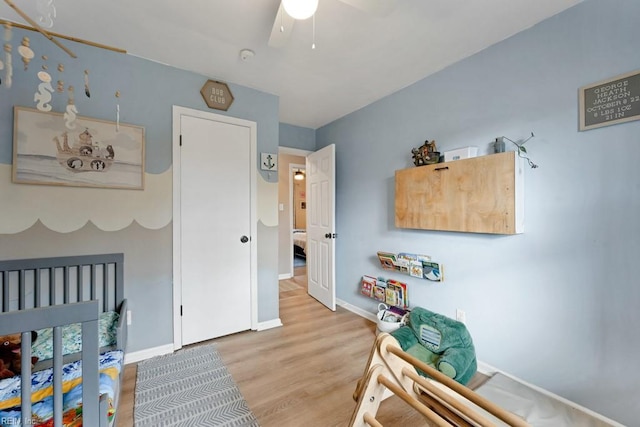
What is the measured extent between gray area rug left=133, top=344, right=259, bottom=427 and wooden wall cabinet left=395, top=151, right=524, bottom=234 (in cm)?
191

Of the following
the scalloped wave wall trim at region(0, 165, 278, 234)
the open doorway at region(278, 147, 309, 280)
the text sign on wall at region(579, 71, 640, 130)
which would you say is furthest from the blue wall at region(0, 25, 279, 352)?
the text sign on wall at region(579, 71, 640, 130)

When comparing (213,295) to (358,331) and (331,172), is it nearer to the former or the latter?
(358,331)

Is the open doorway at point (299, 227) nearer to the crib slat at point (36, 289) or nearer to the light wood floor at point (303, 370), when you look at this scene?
the light wood floor at point (303, 370)

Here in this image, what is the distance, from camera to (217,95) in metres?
2.50

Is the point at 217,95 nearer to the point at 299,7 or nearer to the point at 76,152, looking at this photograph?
the point at 76,152

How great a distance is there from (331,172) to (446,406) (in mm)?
2525

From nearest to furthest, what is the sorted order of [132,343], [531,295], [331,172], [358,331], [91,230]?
[531,295] < [91,230] < [132,343] < [358,331] < [331,172]

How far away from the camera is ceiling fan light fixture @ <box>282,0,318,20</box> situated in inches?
44.7

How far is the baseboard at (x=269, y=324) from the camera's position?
107 inches

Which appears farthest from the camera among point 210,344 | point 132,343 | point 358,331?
point 358,331

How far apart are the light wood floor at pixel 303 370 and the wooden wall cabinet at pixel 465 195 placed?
1.26 meters

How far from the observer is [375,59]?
A: 7.13 ft

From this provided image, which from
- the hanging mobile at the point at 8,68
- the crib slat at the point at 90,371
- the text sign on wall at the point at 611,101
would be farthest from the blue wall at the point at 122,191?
the text sign on wall at the point at 611,101

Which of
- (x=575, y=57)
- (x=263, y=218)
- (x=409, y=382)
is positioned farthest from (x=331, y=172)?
(x=409, y=382)
